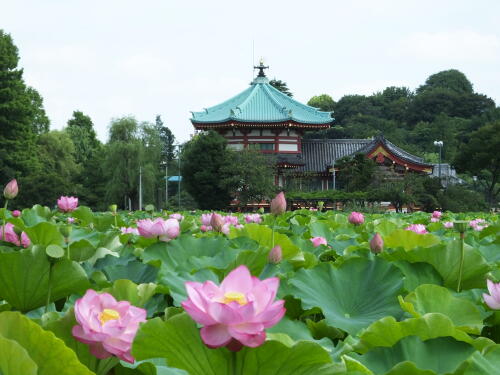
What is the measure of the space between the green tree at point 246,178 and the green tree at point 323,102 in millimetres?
28162

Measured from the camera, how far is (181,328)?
1.78 ft

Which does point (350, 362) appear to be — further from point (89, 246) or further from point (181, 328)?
point (89, 246)

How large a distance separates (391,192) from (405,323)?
17698 mm

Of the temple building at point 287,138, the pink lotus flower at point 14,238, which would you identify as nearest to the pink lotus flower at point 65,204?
the pink lotus flower at point 14,238

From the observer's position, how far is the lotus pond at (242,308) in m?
0.48

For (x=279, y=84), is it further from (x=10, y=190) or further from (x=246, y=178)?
(x=10, y=190)

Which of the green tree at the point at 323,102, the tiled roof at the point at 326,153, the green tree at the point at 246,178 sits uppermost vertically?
the green tree at the point at 323,102

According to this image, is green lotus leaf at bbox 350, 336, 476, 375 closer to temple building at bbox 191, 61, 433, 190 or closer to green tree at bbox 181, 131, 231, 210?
green tree at bbox 181, 131, 231, 210

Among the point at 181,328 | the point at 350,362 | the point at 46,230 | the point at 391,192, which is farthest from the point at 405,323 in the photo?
the point at 391,192

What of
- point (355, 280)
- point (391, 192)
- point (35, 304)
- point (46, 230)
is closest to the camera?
point (35, 304)

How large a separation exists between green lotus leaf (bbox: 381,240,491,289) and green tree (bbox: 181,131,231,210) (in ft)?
61.8

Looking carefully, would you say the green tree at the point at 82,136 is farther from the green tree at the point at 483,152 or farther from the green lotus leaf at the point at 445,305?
the green lotus leaf at the point at 445,305

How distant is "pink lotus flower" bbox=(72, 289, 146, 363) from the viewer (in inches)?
20.4

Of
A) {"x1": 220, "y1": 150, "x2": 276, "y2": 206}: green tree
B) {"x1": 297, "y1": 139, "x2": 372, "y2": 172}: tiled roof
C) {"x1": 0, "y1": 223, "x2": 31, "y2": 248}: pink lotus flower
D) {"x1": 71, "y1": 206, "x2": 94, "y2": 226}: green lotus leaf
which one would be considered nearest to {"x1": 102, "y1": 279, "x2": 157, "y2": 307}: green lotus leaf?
{"x1": 0, "y1": 223, "x2": 31, "y2": 248}: pink lotus flower
